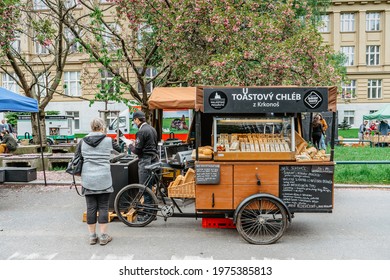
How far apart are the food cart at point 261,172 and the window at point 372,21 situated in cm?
3919

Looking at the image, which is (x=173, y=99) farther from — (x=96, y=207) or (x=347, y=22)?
(x=347, y=22)

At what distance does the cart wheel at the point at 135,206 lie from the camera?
601 cm

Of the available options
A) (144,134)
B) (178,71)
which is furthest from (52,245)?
(178,71)

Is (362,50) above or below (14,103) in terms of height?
above

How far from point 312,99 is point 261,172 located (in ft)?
4.04

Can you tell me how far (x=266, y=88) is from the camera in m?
5.21

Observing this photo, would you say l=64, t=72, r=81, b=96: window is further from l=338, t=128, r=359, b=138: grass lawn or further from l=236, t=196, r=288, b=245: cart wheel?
l=236, t=196, r=288, b=245: cart wheel

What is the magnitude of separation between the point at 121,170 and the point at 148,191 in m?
0.88

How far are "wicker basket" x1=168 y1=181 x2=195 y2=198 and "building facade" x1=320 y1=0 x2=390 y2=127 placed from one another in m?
36.9

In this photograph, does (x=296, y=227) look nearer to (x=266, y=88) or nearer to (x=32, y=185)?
(x=266, y=88)

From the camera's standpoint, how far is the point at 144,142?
644 centimetres

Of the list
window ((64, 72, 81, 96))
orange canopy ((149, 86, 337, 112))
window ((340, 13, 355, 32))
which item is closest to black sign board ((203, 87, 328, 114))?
orange canopy ((149, 86, 337, 112))

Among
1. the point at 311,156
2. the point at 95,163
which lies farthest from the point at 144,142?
the point at 311,156

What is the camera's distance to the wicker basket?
5832 millimetres
